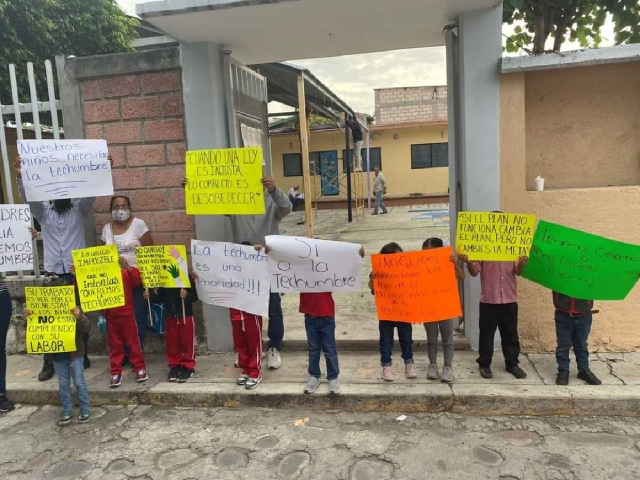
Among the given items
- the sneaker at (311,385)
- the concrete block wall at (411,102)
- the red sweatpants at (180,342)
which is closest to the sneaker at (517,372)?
the sneaker at (311,385)

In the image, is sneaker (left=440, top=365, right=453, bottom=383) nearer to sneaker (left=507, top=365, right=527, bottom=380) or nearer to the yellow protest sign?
sneaker (left=507, top=365, right=527, bottom=380)

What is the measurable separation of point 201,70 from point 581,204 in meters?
3.61

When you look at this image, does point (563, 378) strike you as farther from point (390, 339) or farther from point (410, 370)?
point (390, 339)

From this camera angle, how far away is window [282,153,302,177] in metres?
21.2

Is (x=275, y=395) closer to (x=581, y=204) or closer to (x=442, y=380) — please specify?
(x=442, y=380)

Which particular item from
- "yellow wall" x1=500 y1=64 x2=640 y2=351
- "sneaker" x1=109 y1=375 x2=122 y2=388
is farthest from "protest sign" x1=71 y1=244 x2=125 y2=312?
"yellow wall" x1=500 y1=64 x2=640 y2=351

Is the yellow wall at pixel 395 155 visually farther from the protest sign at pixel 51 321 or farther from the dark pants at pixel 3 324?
the protest sign at pixel 51 321

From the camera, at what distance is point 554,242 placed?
148 inches

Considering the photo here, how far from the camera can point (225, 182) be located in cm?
402

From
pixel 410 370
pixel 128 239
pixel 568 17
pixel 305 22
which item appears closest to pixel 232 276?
pixel 128 239

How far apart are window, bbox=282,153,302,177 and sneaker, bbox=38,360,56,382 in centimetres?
1733

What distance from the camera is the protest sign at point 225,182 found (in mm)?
3957

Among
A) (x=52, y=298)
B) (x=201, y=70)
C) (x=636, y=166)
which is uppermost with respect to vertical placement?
(x=201, y=70)

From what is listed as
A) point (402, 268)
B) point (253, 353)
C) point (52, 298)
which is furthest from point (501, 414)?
point (52, 298)
